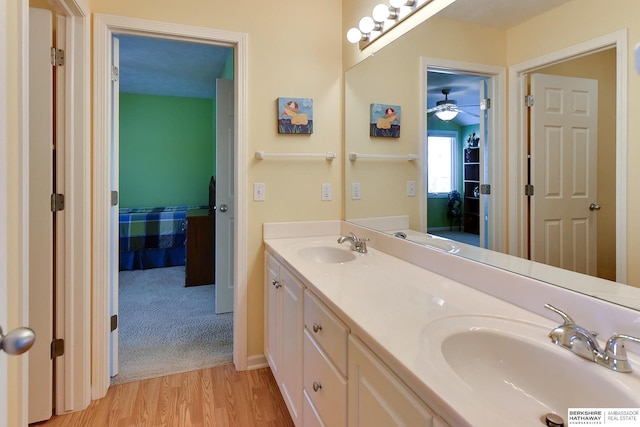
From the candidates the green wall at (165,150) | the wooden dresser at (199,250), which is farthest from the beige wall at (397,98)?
the green wall at (165,150)

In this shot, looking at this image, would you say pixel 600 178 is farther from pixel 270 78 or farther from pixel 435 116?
pixel 270 78

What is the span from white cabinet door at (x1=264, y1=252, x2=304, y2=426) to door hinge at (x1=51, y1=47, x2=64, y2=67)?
4.64 ft

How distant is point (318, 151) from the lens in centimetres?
237

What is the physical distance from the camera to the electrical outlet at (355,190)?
232cm

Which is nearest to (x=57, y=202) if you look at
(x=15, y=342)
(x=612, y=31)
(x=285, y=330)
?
(x=285, y=330)

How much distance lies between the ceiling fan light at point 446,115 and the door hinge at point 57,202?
1819 mm

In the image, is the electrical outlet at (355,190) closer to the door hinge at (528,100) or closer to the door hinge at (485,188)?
the door hinge at (485,188)

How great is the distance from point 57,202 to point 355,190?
161cm

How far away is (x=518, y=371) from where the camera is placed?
868 mm

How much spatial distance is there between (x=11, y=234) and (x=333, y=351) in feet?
3.27

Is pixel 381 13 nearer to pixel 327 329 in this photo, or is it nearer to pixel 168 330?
pixel 327 329

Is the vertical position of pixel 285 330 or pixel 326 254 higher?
pixel 326 254

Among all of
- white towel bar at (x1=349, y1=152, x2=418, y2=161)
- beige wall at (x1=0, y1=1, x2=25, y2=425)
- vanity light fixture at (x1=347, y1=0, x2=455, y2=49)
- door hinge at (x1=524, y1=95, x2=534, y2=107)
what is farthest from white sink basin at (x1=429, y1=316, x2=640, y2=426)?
vanity light fixture at (x1=347, y1=0, x2=455, y2=49)

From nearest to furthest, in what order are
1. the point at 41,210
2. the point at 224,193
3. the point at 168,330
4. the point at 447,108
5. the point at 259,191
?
the point at 447,108 → the point at 41,210 → the point at 259,191 → the point at 168,330 → the point at 224,193
